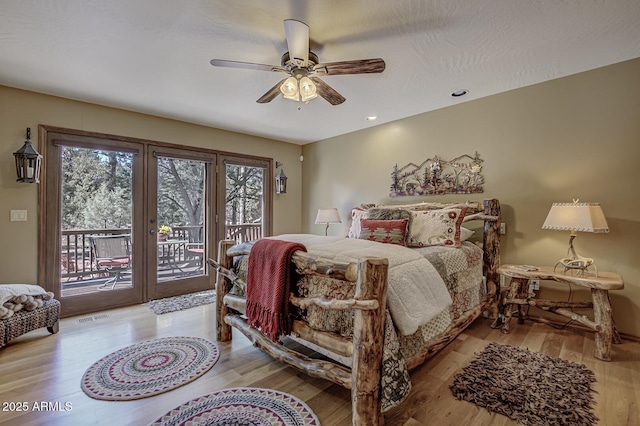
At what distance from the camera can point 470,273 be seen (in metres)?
2.68

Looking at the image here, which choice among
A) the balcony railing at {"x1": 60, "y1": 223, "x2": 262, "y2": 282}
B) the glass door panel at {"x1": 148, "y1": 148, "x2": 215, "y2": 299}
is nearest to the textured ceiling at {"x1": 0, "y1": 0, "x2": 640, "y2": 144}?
the glass door panel at {"x1": 148, "y1": 148, "x2": 215, "y2": 299}

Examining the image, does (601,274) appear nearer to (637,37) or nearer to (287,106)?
(637,37)

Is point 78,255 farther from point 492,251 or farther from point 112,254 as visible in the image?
point 492,251

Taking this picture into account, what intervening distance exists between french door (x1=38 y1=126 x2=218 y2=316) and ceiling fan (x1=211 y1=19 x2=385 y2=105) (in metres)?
2.45

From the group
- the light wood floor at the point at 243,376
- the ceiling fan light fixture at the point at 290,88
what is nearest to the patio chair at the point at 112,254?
the light wood floor at the point at 243,376

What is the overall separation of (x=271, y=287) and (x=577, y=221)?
250 cm

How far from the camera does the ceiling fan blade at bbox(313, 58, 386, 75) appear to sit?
1967mm

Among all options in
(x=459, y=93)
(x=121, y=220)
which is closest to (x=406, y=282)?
(x=459, y=93)

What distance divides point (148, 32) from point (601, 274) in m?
4.11

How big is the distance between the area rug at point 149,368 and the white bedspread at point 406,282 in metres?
1.25

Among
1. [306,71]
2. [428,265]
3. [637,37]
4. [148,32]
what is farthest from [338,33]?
[637,37]

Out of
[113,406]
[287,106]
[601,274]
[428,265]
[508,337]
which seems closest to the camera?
[113,406]

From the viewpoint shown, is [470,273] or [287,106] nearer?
[470,273]

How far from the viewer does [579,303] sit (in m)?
2.61
